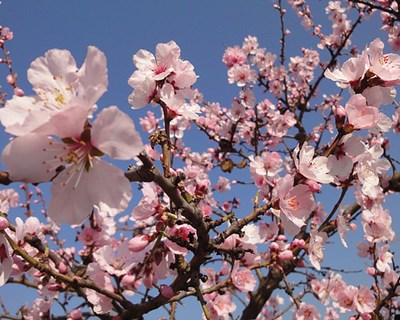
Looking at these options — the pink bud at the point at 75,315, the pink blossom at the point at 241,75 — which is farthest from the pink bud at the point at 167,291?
the pink blossom at the point at 241,75

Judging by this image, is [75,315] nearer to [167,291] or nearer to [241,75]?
[167,291]

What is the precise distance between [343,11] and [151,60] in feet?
21.4

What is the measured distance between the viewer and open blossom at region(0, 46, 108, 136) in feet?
2.89

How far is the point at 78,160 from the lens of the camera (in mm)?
1038

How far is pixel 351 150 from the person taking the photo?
158 cm

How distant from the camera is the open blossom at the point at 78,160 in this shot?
0.92 metres

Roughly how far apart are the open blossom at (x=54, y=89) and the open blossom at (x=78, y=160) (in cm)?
3

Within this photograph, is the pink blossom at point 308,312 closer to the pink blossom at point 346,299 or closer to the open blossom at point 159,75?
the pink blossom at point 346,299

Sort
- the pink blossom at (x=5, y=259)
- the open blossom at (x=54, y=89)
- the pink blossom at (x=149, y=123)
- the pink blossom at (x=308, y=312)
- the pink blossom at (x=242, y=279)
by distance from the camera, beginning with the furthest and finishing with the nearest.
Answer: the pink blossom at (x=149, y=123) < the pink blossom at (x=308, y=312) < the pink blossom at (x=242, y=279) < the pink blossom at (x=5, y=259) < the open blossom at (x=54, y=89)

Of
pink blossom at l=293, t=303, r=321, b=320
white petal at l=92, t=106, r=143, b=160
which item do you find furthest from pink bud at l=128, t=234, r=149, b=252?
pink blossom at l=293, t=303, r=321, b=320

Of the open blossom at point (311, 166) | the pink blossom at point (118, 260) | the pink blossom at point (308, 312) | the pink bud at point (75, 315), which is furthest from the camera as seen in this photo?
the pink blossom at point (308, 312)

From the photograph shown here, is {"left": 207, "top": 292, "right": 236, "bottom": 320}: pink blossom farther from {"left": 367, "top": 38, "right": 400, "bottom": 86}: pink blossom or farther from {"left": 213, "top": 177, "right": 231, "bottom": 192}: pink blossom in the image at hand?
{"left": 213, "top": 177, "right": 231, "bottom": 192}: pink blossom

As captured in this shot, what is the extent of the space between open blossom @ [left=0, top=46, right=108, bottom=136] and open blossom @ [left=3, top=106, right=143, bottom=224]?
0.11ft

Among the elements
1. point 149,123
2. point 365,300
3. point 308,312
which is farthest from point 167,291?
point 149,123
